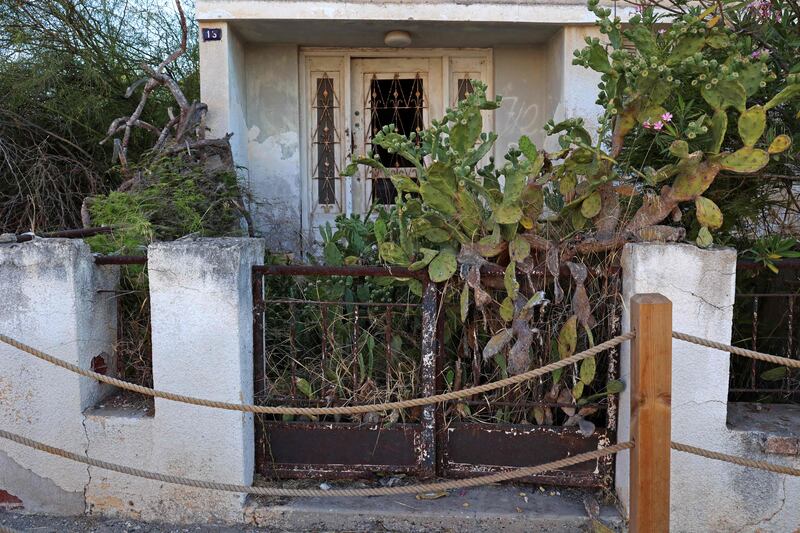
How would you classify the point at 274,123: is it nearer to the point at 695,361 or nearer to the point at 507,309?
the point at 507,309

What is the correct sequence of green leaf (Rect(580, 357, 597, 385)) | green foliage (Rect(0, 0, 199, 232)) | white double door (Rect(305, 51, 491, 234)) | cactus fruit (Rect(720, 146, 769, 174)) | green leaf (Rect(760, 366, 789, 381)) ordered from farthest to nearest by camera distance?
1. white double door (Rect(305, 51, 491, 234))
2. green foliage (Rect(0, 0, 199, 232))
3. green leaf (Rect(760, 366, 789, 381))
4. green leaf (Rect(580, 357, 597, 385))
5. cactus fruit (Rect(720, 146, 769, 174))

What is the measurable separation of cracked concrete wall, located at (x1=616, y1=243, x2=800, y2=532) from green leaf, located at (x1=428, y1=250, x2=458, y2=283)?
863 mm

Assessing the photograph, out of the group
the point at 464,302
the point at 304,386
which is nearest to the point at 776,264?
the point at 464,302

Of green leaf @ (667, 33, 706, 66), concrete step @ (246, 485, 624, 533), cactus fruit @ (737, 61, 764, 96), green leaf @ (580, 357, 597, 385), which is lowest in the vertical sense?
concrete step @ (246, 485, 624, 533)

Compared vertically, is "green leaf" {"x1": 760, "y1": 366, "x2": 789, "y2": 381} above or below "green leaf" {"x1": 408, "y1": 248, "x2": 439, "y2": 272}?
below

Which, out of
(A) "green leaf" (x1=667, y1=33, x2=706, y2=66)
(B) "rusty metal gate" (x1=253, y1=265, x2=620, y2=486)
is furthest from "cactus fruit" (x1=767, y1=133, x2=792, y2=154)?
(B) "rusty metal gate" (x1=253, y1=265, x2=620, y2=486)

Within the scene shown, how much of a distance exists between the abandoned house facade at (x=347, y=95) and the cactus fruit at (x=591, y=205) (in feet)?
9.78

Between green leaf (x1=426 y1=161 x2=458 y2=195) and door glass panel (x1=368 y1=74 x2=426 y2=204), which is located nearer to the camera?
green leaf (x1=426 y1=161 x2=458 y2=195)

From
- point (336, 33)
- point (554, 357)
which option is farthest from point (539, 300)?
point (336, 33)

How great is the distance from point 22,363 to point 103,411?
1.56 feet

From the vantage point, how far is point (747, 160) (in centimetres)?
345

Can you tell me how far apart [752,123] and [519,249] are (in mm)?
1239

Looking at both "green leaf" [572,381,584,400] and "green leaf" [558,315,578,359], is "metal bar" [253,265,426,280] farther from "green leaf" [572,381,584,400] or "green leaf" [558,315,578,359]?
"green leaf" [572,381,584,400]

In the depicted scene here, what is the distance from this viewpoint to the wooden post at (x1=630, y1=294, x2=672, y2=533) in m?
2.60
